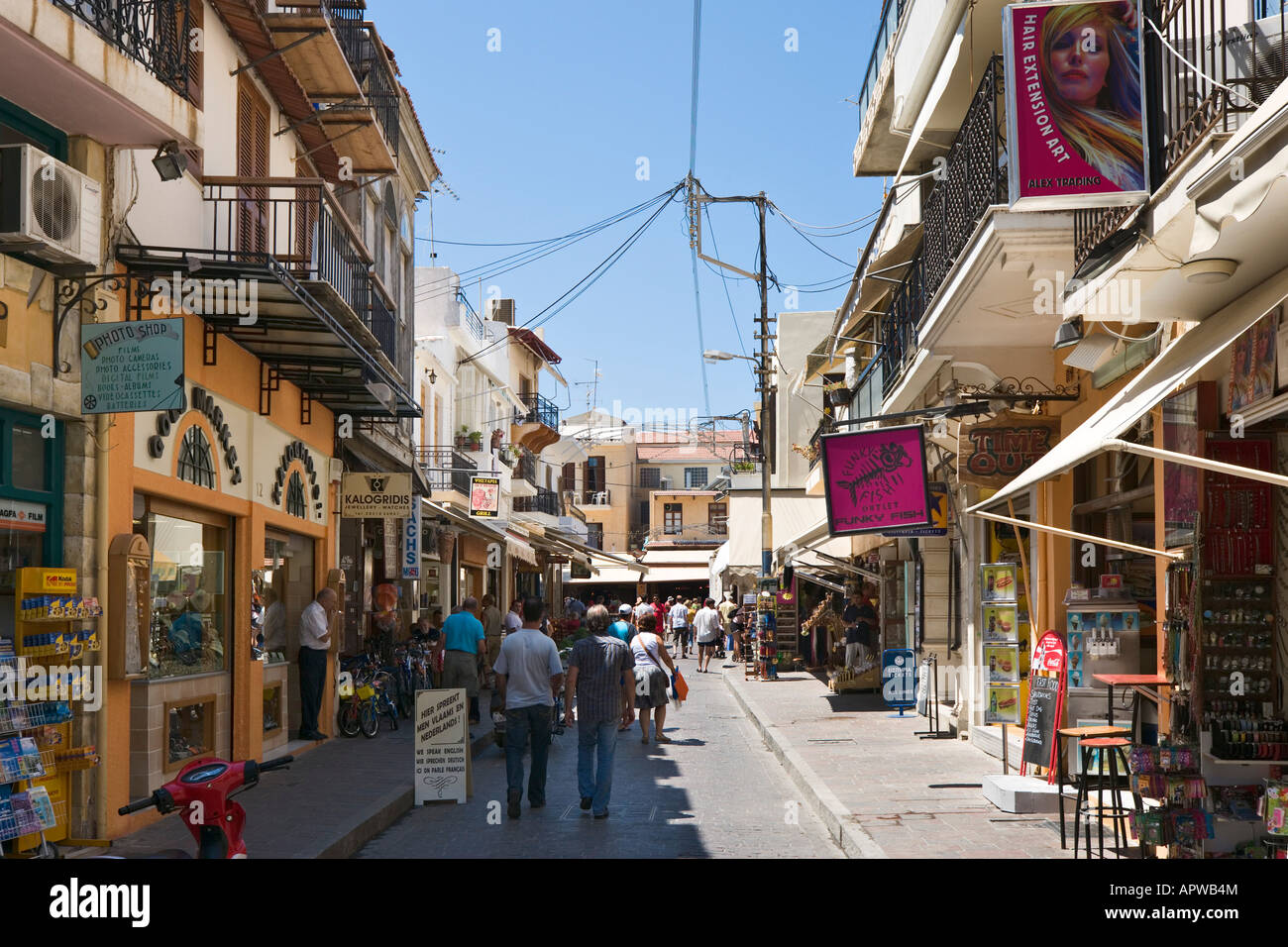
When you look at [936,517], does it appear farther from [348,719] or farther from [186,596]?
[186,596]

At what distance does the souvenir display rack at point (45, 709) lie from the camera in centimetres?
819

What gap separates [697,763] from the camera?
606 inches

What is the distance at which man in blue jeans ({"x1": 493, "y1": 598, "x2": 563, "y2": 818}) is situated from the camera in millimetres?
11602

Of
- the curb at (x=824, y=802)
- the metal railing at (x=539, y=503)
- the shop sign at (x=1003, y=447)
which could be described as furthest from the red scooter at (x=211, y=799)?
the metal railing at (x=539, y=503)

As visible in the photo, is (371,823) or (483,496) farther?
(483,496)

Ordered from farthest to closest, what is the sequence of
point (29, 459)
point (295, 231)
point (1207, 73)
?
1. point (295, 231)
2. point (29, 459)
3. point (1207, 73)

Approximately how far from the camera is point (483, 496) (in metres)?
30.7

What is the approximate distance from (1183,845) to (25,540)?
7692mm

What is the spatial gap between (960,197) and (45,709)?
353 inches

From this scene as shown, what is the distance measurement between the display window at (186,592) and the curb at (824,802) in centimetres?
573

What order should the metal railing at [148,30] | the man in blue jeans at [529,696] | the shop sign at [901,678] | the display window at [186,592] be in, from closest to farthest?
the metal railing at [148,30] < the man in blue jeans at [529,696] < the display window at [186,592] < the shop sign at [901,678]

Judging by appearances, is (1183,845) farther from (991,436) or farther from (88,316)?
(88,316)

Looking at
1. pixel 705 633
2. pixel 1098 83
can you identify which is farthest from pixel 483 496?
pixel 1098 83

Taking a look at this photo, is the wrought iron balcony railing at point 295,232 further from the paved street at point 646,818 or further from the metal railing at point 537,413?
the metal railing at point 537,413
